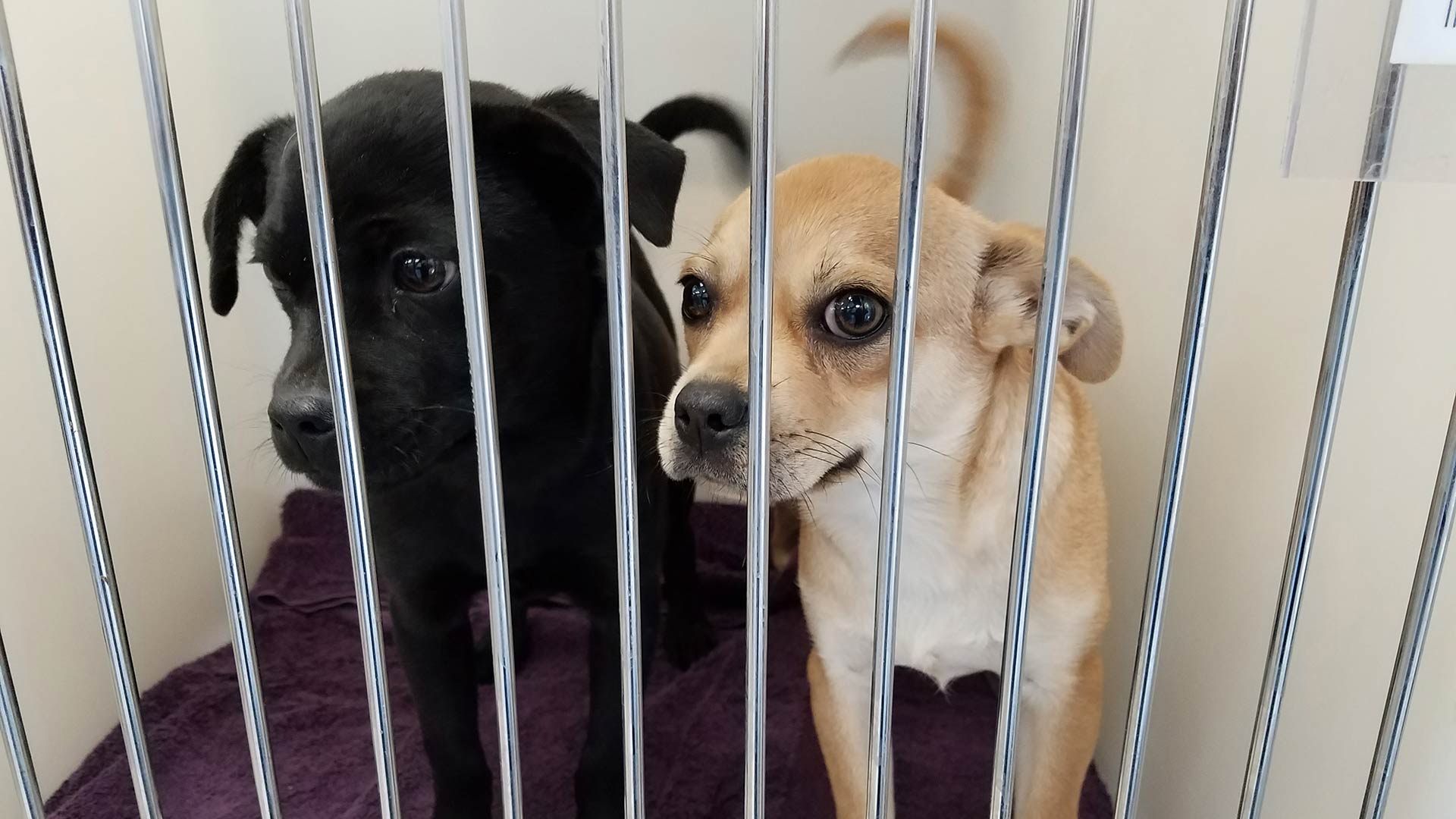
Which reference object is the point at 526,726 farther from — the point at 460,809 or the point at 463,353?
the point at 463,353

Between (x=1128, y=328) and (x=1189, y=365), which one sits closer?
(x=1189, y=365)

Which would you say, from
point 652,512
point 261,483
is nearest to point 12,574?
point 261,483

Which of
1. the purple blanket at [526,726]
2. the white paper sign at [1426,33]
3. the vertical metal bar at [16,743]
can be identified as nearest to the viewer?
the white paper sign at [1426,33]

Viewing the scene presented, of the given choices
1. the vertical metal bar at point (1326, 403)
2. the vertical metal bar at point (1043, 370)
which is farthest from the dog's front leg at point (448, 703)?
the vertical metal bar at point (1326, 403)

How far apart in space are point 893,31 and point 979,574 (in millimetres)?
467

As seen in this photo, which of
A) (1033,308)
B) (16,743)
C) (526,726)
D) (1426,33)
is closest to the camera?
(1426,33)

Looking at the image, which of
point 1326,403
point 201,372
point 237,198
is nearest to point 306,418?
point 201,372

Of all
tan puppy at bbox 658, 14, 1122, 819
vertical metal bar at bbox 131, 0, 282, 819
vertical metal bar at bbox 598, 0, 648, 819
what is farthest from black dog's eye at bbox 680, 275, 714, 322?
vertical metal bar at bbox 131, 0, 282, 819

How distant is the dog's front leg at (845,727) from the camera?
0.79m

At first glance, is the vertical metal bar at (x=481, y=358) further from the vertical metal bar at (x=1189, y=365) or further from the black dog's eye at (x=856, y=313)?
the vertical metal bar at (x=1189, y=365)

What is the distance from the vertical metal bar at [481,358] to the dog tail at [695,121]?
0.33 m

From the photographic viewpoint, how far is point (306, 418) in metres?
0.58

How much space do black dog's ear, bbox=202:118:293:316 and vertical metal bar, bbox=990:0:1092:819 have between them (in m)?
0.54

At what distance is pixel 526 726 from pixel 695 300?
0.51m
